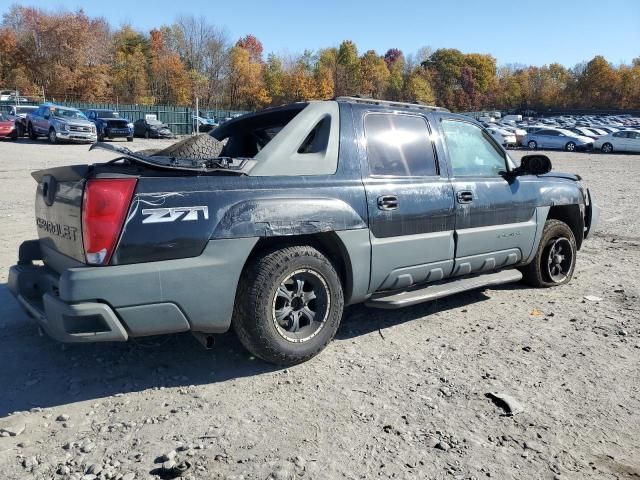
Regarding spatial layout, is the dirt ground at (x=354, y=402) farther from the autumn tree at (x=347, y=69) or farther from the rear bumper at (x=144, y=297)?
the autumn tree at (x=347, y=69)

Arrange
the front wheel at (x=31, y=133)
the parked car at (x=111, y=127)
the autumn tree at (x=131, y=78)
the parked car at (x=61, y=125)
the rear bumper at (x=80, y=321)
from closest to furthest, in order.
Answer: the rear bumper at (x=80, y=321)
the parked car at (x=61, y=125)
the front wheel at (x=31, y=133)
the parked car at (x=111, y=127)
the autumn tree at (x=131, y=78)

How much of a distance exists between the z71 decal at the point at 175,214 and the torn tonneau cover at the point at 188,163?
0.26 m

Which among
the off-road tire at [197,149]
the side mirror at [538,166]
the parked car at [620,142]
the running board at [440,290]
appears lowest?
the running board at [440,290]

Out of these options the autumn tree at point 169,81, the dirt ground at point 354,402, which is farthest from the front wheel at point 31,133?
the autumn tree at point 169,81

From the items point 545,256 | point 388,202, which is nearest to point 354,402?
point 388,202

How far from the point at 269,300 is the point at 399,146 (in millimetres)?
1736

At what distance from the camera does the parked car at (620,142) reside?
113ft

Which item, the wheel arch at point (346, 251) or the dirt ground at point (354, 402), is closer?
the dirt ground at point (354, 402)

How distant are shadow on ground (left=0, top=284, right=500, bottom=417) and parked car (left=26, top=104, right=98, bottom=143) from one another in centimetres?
2348

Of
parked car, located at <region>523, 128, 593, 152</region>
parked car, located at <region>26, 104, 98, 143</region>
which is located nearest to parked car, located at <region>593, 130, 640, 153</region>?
parked car, located at <region>523, 128, 593, 152</region>

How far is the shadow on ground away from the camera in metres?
3.42

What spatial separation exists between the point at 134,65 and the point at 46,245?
77.6 metres

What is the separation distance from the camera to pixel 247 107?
81625mm

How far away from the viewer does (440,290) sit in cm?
451
